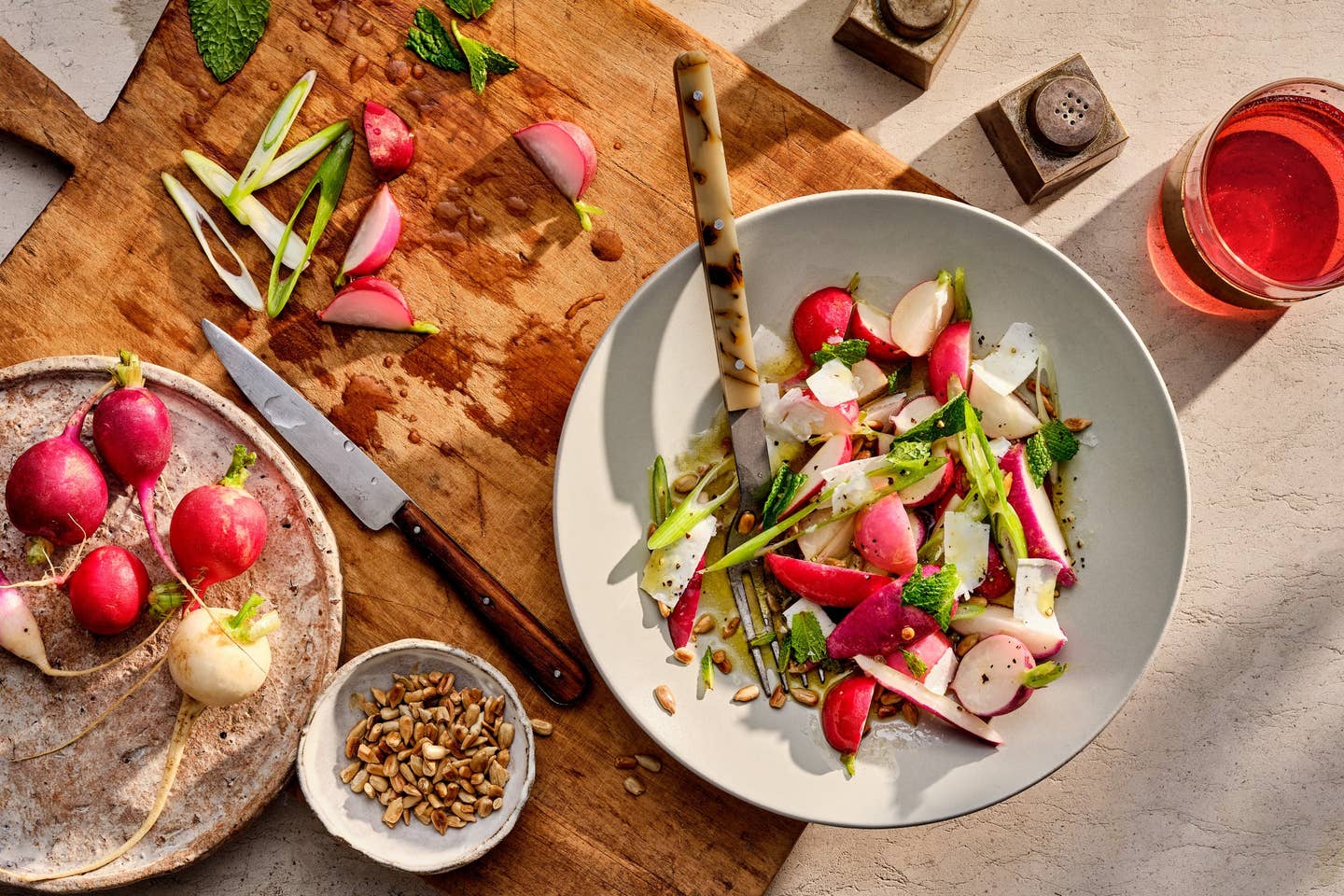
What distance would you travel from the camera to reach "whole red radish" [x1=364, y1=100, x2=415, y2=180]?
153 cm

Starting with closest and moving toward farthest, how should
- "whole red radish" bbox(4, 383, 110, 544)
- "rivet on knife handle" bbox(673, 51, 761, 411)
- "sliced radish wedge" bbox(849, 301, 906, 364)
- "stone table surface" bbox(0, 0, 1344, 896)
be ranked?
"rivet on knife handle" bbox(673, 51, 761, 411)
"whole red radish" bbox(4, 383, 110, 544)
"sliced radish wedge" bbox(849, 301, 906, 364)
"stone table surface" bbox(0, 0, 1344, 896)

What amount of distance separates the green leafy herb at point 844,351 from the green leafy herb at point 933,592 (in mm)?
353

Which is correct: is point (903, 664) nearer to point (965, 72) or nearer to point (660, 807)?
point (660, 807)

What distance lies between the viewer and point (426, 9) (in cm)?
156

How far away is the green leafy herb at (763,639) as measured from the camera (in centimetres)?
151

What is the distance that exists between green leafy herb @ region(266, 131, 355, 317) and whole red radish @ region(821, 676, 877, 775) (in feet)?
3.68

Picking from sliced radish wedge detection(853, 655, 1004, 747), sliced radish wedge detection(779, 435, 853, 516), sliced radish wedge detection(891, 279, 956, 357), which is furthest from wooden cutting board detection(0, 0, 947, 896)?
sliced radish wedge detection(779, 435, 853, 516)

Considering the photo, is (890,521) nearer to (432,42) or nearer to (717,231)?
(717,231)

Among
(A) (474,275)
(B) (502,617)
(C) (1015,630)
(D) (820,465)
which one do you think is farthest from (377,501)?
(C) (1015,630)

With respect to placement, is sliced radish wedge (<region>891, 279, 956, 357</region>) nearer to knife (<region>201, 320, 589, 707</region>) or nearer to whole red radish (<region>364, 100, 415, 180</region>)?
knife (<region>201, 320, 589, 707</region>)

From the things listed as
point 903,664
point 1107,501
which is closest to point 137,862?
point 903,664

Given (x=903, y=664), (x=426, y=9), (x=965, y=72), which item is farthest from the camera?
(x=965, y=72)

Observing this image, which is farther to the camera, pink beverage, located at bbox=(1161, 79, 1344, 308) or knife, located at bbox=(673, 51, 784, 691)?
pink beverage, located at bbox=(1161, 79, 1344, 308)

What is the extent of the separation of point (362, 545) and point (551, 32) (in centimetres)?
92
